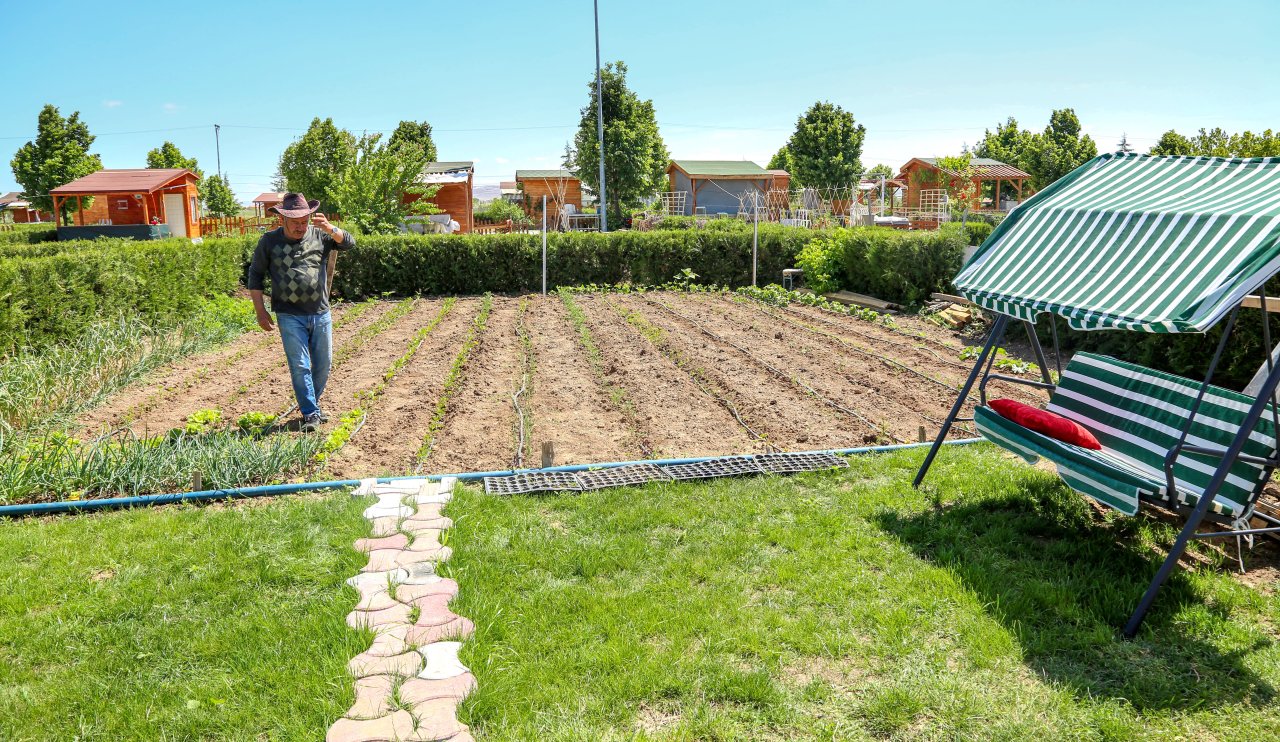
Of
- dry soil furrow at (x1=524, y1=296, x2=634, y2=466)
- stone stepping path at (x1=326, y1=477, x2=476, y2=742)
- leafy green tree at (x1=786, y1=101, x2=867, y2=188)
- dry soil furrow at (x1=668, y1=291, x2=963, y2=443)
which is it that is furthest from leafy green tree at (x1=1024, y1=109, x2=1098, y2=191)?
stone stepping path at (x1=326, y1=477, x2=476, y2=742)

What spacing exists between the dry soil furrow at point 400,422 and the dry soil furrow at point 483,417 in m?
0.22

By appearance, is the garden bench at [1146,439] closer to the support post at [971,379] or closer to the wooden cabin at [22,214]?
the support post at [971,379]

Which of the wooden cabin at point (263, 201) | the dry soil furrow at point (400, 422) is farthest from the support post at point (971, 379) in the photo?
the wooden cabin at point (263, 201)

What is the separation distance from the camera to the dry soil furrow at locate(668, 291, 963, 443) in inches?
275

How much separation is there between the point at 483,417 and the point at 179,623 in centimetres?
366

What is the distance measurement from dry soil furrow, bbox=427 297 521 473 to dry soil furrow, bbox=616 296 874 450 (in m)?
2.03

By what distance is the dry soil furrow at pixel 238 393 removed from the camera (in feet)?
22.8

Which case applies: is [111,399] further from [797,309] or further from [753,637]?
[797,309]

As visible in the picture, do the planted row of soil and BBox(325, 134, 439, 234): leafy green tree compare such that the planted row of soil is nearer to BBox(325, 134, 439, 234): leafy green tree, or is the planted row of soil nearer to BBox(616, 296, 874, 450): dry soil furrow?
BBox(616, 296, 874, 450): dry soil furrow

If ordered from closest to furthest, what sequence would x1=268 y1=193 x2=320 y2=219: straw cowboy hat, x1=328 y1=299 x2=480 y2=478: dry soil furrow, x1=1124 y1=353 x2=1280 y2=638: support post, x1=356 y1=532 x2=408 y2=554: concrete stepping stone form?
x1=1124 y1=353 x2=1280 y2=638: support post, x1=356 y1=532 x2=408 y2=554: concrete stepping stone, x1=328 y1=299 x2=480 y2=478: dry soil furrow, x1=268 y1=193 x2=320 y2=219: straw cowboy hat

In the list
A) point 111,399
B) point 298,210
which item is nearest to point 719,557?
point 298,210

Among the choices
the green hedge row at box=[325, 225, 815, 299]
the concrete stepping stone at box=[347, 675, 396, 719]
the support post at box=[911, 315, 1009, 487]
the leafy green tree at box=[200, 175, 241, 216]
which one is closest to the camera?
the concrete stepping stone at box=[347, 675, 396, 719]

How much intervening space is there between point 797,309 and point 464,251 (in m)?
7.12

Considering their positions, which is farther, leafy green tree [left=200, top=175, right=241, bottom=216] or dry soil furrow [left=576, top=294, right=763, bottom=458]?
leafy green tree [left=200, top=175, right=241, bottom=216]
